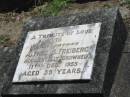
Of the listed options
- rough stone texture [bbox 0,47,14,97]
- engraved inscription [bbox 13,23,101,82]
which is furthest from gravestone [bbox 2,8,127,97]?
rough stone texture [bbox 0,47,14,97]

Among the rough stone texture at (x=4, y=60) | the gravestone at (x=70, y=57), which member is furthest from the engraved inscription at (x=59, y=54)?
the rough stone texture at (x=4, y=60)

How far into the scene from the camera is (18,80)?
3.78 m

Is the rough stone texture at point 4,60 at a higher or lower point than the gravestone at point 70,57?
lower

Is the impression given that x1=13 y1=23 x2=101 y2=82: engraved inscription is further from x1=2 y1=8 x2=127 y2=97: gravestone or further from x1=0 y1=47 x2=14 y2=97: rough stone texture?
x1=0 y1=47 x2=14 y2=97: rough stone texture

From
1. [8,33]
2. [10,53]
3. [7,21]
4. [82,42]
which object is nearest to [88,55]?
[82,42]

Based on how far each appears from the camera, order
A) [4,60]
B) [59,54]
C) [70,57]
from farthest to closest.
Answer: [4,60], [59,54], [70,57]

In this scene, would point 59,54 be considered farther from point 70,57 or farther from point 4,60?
point 4,60

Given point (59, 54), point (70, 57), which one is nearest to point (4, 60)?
point (59, 54)

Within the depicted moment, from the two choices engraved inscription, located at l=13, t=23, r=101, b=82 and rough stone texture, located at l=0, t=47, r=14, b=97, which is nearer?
engraved inscription, located at l=13, t=23, r=101, b=82

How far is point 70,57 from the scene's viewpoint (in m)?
3.67

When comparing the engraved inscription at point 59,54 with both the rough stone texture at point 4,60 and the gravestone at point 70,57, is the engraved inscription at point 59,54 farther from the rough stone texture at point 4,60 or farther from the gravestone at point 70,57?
the rough stone texture at point 4,60

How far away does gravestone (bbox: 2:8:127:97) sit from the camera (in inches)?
137

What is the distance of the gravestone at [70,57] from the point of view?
3.47 metres

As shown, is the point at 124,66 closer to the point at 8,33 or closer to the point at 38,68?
the point at 38,68
